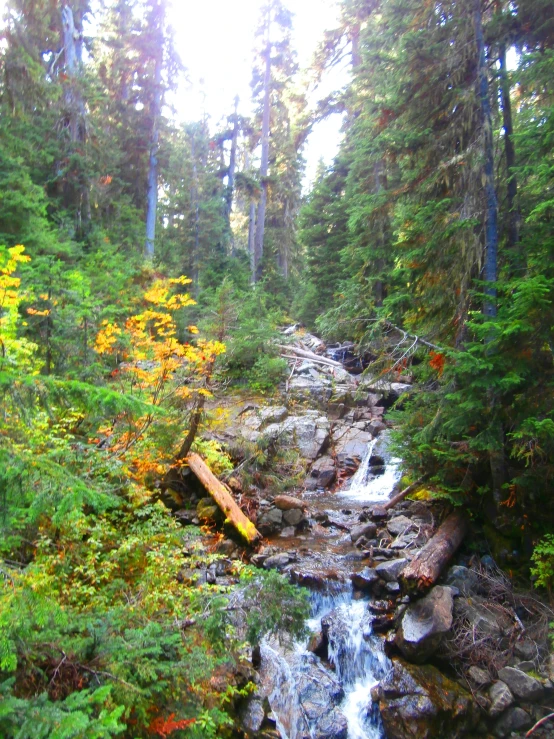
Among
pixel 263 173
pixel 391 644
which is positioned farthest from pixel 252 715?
pixel 263 173

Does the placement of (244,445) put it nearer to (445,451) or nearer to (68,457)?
(445,451)

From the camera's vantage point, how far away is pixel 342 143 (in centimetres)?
2362

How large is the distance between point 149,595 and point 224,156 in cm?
3300

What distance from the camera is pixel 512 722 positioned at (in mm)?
5328

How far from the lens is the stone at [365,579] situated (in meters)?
7.37

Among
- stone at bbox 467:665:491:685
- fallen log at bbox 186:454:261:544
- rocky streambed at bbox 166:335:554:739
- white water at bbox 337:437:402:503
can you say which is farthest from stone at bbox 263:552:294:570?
white water at bbox 337:437:402:503

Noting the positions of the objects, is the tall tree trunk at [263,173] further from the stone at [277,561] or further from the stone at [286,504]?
the stone at [277,561]

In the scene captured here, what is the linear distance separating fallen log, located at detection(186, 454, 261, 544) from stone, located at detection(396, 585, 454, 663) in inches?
124

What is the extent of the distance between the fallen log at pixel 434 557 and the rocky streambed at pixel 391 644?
5.1 inches

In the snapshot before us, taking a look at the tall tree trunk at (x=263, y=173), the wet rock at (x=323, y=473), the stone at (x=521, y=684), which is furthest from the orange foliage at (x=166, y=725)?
the tall tree trunk at (x=263, y=173)

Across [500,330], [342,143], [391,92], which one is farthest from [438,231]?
[342,143]

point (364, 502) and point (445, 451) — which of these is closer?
point (445, 451)

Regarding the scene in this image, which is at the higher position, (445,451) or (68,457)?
(68,457)

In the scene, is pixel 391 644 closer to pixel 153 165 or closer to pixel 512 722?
pixel 512 722
